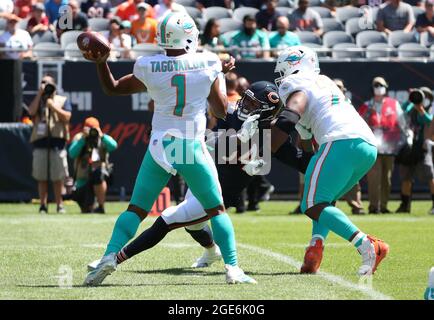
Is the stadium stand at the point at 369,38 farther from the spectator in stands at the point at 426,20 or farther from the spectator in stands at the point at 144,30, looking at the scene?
the spectator in stands at the point at 144,30

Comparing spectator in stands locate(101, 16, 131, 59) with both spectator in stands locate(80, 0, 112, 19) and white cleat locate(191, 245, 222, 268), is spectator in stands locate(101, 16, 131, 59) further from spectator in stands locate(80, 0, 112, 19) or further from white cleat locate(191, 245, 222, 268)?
white cleat locate(191, 245, 222, 268)

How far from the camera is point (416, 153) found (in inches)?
631

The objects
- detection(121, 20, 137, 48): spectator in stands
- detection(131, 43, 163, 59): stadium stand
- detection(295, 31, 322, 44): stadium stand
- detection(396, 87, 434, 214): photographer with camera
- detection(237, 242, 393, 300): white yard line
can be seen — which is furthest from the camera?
detection(295, 31, 322, 44): stadium stand

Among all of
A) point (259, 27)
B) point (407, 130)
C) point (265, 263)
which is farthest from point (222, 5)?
point (265, 263)

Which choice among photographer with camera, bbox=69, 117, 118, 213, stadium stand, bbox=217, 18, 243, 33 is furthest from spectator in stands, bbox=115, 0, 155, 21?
photographer with camera, bbox=69, 117, 118, 213

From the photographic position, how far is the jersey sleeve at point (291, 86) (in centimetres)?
803

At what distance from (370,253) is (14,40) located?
34.6ft

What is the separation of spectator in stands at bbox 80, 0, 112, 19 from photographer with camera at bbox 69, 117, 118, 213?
3.85m

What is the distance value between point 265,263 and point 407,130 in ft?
23.4

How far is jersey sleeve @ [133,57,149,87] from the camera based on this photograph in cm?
771

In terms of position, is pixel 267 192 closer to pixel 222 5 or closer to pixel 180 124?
pixel 222 5

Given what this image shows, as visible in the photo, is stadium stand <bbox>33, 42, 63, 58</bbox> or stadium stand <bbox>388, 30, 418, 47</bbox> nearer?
stadium stand <bbox>33, 42, 63, 58</bbox>

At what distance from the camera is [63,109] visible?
1554 centimetres

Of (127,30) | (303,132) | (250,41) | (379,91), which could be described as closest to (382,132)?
(379,91)
